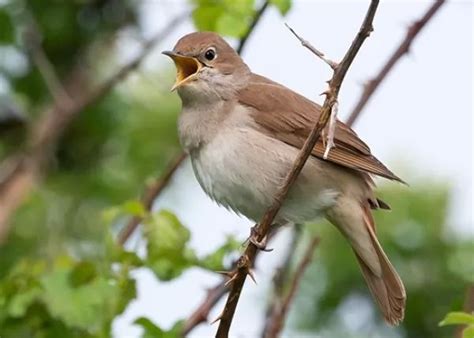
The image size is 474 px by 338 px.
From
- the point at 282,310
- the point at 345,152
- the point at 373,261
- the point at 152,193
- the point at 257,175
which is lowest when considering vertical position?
the point at 152,193

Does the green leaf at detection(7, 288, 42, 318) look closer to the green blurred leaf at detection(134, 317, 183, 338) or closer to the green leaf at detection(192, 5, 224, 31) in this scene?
the green blurred leaf at detection(134, 317, 183, 338)

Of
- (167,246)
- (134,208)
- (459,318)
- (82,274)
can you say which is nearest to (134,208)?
(134,208)

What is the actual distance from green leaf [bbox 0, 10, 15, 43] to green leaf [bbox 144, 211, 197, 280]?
74.5 inches

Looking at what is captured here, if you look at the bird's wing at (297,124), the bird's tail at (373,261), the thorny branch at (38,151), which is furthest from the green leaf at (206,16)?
the bird's tail at (373,261)

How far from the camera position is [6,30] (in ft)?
23.5

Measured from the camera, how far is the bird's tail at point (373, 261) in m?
5.65

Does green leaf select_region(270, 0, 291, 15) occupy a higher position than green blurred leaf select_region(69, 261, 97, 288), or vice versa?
green leaf select_region(270, 0, 291, 15)

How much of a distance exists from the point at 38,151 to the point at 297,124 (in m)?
1.83

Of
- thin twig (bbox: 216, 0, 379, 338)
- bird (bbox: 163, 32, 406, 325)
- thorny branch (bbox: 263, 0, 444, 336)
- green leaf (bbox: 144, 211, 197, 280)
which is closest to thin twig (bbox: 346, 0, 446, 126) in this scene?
thorny branch (bbox: 263, 0, 444, 336)

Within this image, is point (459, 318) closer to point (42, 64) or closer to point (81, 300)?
point (81, 300)

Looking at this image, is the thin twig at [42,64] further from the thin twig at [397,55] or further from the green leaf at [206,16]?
the thin twig at [397,55]

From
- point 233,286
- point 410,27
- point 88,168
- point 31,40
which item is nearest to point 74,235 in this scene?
point 88,168

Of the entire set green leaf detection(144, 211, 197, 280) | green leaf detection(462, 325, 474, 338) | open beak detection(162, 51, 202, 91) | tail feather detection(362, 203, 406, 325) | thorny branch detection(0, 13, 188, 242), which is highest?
green leaf detection(462, 325, 474, 338)

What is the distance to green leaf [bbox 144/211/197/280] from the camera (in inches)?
220
